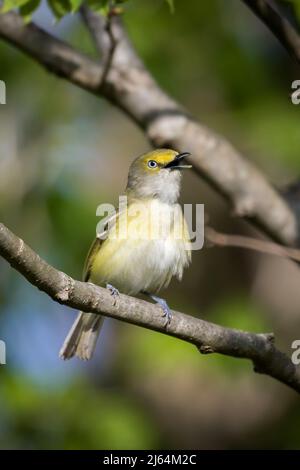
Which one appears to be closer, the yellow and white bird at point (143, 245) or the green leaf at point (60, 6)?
the green leaf at point (60, 6)

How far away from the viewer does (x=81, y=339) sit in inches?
235

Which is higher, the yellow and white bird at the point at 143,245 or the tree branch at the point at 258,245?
the yellow and white bird at the point at 143,245

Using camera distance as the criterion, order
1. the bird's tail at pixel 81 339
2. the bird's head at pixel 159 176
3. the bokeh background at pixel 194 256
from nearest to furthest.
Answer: the bird's tail at pixel 81 339 < the bird's head at pixel 159 176 < the bokeh background at pixel 194 256

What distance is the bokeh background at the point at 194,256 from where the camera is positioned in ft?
25.6

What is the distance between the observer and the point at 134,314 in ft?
13.7

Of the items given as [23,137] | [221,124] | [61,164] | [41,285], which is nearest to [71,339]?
[41,285]

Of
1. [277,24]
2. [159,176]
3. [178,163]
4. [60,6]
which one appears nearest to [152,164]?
[159,176]

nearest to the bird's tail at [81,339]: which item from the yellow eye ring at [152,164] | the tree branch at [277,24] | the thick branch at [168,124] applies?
the yellow eye ring at [152,164]

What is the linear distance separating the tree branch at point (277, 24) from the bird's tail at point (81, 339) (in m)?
2.69

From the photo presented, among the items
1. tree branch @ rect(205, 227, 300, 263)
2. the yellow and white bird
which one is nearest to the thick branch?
the yellow and white bird

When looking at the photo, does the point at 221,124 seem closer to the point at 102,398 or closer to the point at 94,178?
the point at 94,178

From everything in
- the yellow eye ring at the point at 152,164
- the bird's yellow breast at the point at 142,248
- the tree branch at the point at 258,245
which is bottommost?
the tree branch at the point at 258,245

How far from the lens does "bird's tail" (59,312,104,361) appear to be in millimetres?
5865

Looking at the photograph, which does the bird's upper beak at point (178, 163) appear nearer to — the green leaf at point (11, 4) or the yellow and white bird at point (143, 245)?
the yellow and white bird at point (143, 245)
